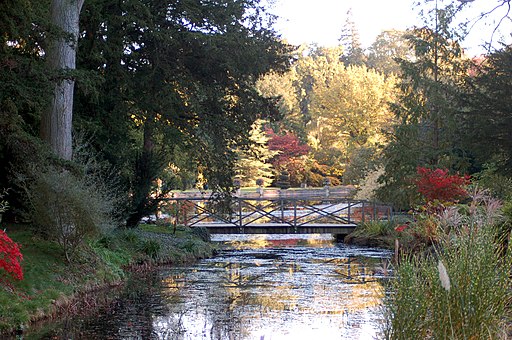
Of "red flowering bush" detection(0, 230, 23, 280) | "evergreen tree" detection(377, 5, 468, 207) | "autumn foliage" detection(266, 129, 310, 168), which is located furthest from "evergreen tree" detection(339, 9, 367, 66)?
"red flowering bush" detection(0, 230, 23, 280)

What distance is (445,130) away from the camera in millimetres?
26219

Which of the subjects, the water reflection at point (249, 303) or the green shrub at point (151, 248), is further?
the green shrub at point (151, 248)

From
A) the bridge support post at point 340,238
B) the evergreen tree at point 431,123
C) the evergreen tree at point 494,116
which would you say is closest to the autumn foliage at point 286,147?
the evergreen tree at point 431,123

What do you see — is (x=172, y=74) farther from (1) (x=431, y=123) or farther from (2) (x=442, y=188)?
(1) (x=431, y=123)

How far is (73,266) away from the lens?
12.7m

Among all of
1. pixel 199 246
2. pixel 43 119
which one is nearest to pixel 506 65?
pixel 199 246

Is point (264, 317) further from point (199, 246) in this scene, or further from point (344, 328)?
point (199, 246)

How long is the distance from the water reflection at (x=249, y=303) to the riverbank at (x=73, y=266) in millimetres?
536

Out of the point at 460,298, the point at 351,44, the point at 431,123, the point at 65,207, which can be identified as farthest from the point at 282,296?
the point at 351,44

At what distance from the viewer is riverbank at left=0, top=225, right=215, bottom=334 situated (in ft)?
32.8

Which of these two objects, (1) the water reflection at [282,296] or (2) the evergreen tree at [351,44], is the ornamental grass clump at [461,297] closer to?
(1) the water reflection at [282,296]

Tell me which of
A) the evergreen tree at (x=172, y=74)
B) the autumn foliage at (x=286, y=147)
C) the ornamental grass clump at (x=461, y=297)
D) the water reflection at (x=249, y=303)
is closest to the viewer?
the ornamental grass clump at (x=461, y=297)

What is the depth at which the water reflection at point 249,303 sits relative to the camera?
9172 mm

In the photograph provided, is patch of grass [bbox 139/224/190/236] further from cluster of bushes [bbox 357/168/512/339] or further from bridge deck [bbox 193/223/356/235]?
cluster of bushes [bbox 357/168/512/339]
